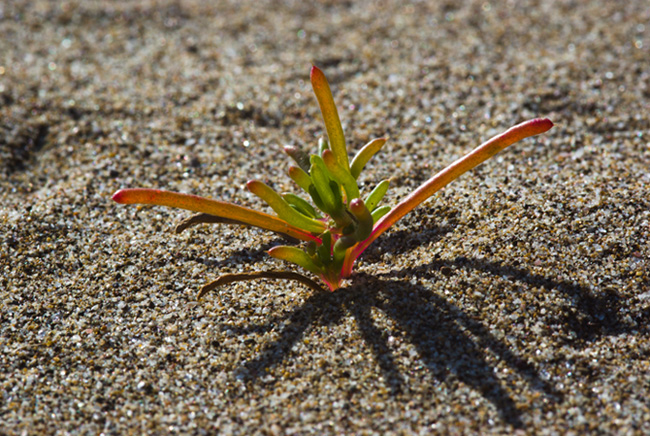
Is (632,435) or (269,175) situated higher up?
(269,175)

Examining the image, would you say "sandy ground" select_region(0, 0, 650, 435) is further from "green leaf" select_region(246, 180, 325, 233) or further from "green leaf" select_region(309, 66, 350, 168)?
"green leaf" select_region(309, 66, 350, 168)

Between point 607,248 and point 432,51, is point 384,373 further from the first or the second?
point 432,51

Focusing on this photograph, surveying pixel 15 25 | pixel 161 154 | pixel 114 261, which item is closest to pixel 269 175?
pixel 161 154

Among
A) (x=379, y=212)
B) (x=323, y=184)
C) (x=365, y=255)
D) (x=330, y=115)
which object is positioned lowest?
(x=365, y=255)

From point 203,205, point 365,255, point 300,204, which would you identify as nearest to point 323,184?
point 300,204

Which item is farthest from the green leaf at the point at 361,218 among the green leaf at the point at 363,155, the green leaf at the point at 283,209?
the green leaf at the point at 363,155

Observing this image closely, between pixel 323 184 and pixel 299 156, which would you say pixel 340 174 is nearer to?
pixel 323 184

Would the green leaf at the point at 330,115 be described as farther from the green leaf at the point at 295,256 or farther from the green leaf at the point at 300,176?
the green leaf at the point at 295,256
